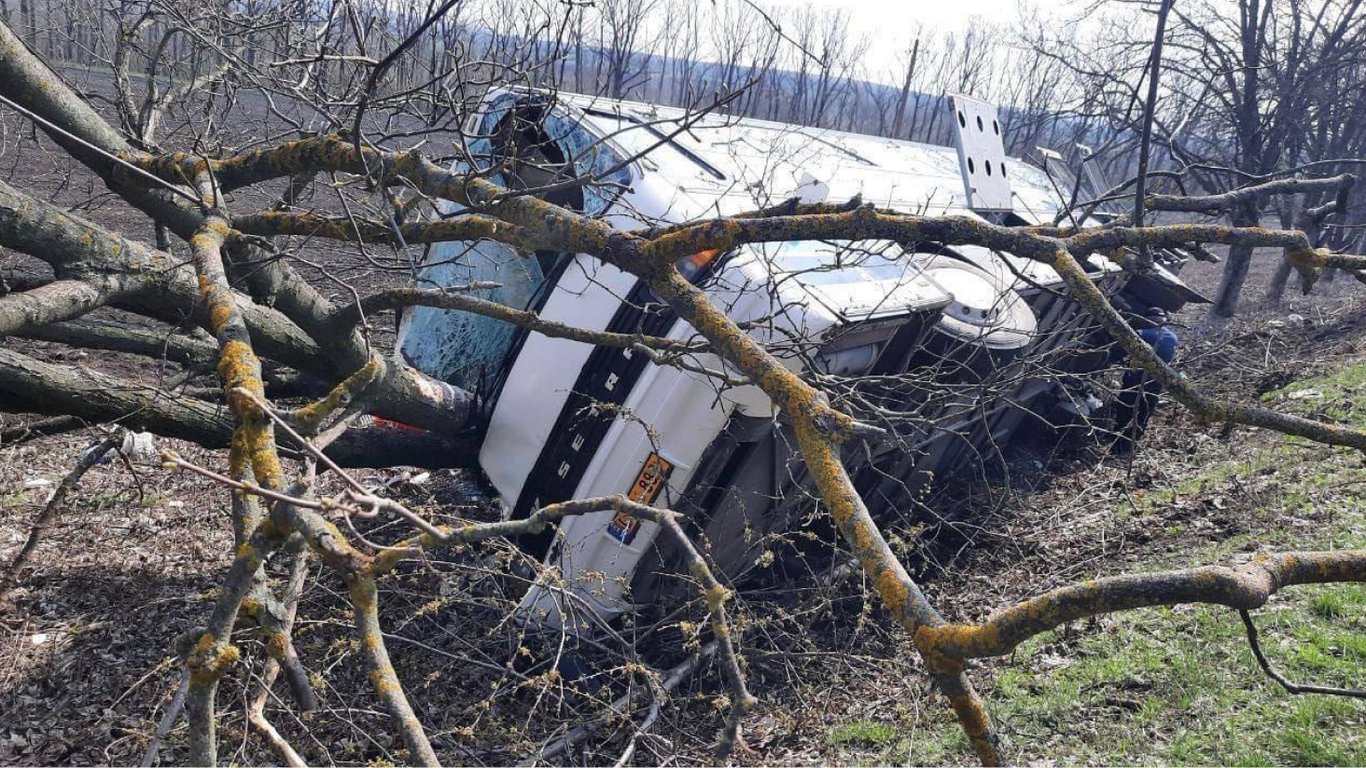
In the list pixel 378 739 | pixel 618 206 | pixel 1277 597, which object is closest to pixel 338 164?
pixel 618 206

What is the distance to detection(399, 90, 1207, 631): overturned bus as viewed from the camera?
3855 mm

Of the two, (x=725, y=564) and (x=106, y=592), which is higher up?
(x=725, y=564)

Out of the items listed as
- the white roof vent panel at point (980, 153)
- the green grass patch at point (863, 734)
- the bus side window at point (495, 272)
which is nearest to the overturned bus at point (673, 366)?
the bus side window at point (495, 272)

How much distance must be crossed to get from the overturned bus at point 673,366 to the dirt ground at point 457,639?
1.23ft

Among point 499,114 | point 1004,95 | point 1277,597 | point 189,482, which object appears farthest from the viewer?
point 1004,95

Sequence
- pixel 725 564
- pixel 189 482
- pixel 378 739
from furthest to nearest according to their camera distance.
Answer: pixel 189 482 → pixel 725 564 → pixel 378 739

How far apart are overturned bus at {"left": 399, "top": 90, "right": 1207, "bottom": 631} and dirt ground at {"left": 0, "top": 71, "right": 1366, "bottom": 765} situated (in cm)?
37

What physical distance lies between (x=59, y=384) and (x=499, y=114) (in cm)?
243

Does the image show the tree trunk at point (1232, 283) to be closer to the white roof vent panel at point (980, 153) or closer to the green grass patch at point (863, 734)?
the white roof vent panel at point (980, 153)

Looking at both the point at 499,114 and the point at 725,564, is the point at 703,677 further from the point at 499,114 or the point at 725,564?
the point at 499,114

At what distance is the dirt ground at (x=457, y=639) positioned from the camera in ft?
11.9

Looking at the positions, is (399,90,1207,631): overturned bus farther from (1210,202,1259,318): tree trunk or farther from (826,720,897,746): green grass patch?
(1210,202,1259,318): tree trunk

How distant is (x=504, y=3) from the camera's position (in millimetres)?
6484

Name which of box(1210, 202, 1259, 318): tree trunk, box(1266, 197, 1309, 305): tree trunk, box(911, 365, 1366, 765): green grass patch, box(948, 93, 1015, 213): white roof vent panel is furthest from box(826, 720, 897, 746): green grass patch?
box(1266, 197, 1309, 305): tree trunk
